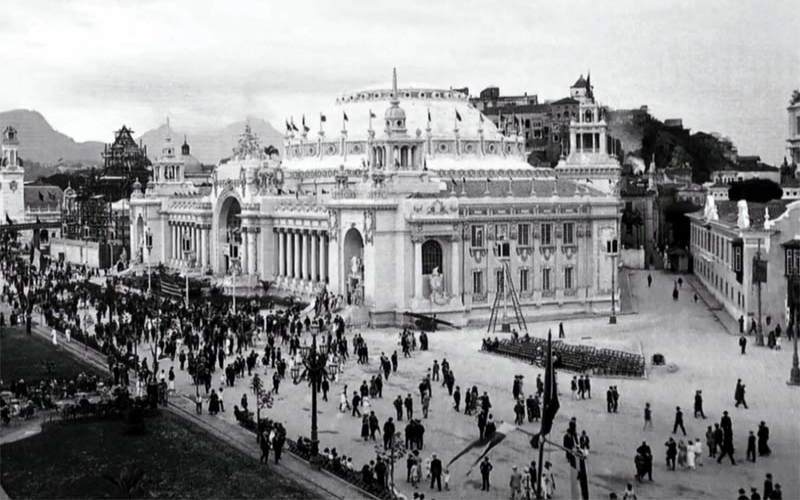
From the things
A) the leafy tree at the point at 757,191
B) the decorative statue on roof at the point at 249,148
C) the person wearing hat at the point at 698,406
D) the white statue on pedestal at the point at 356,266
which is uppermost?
the decorative statue on roof at the point at 249,148

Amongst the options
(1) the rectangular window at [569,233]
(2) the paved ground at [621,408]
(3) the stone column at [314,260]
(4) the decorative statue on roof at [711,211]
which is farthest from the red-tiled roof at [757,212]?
(3) the stone column at [314,260]

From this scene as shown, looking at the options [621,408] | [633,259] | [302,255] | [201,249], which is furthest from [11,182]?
[621,408]

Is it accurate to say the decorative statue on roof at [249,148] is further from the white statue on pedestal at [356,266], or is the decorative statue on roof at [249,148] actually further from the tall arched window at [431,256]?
the tall arched window at [431,256]

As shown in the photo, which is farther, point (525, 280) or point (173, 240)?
point (173, 240)

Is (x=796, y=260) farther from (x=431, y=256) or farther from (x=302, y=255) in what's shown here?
(x=302, y=255)

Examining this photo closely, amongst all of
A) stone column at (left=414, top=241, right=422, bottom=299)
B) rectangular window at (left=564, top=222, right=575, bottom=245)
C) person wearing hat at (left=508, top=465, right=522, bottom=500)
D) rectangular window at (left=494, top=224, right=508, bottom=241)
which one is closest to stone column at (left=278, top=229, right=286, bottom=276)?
stone column at (left=414, top=241, right=422, bottom=299)

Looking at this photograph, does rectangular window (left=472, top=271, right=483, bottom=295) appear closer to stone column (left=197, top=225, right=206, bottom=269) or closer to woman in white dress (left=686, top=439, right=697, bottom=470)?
stone column (left=197, top=225, right=206, bottom=269)

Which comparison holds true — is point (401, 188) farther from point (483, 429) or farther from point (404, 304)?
point (483, 429)
